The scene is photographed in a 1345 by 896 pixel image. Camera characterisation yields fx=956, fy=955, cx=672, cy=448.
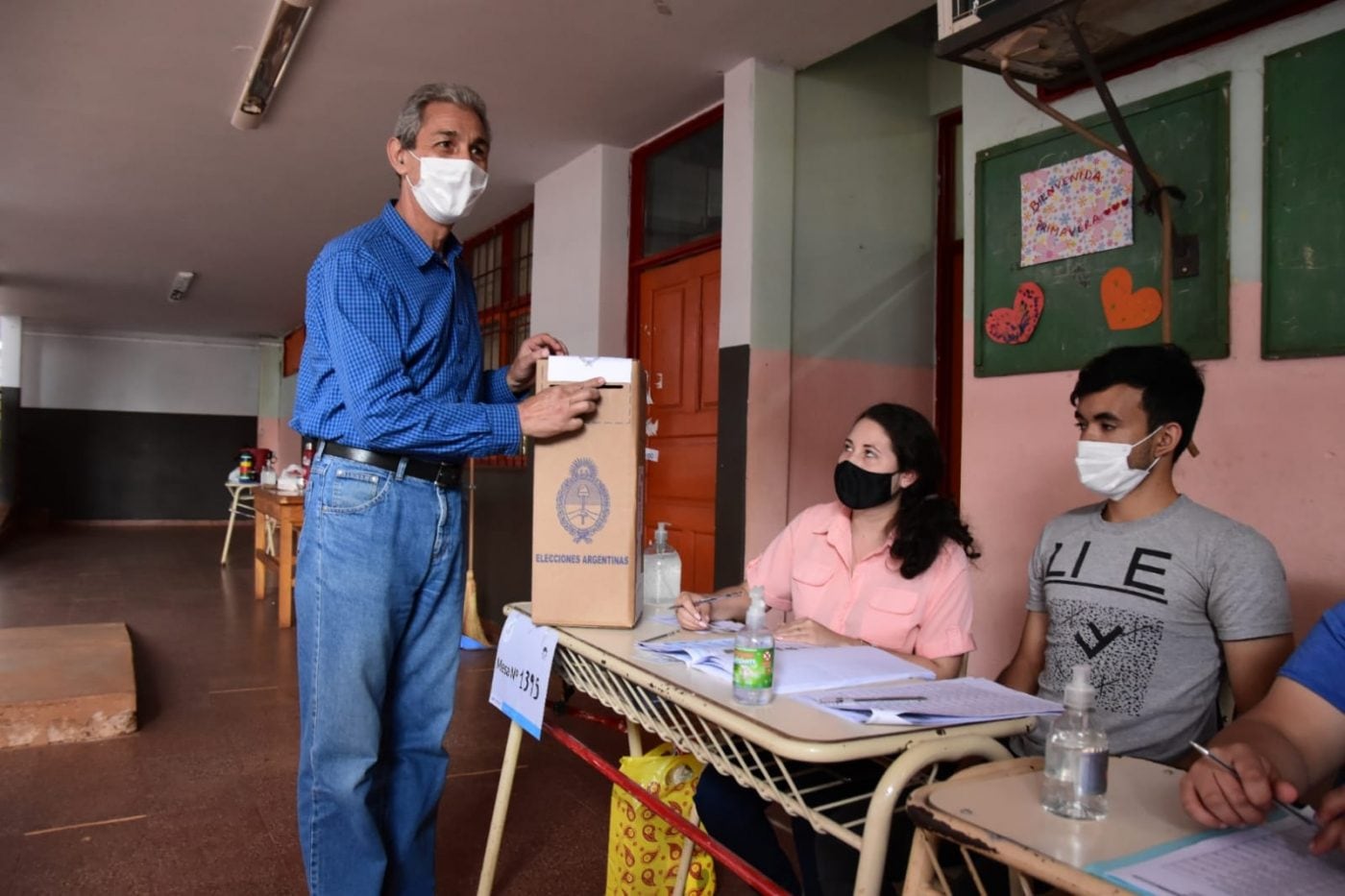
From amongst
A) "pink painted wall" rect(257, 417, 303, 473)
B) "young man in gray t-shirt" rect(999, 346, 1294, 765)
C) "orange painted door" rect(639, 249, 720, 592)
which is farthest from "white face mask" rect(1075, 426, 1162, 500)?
"pink painted wall" rect(257, 417, 303, 473)

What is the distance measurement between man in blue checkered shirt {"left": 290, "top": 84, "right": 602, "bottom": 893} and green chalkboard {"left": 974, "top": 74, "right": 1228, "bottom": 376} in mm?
1525

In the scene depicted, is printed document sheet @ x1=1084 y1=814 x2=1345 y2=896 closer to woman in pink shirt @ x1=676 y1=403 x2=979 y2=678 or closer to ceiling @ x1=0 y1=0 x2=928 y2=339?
woman in pink shirt @ x1=676 y1=403 x2=979 y2=678

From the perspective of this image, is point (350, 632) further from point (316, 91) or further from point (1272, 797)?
point (316, 91)

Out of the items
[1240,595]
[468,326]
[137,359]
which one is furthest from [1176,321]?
[137,359]

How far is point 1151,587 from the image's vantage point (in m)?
1.68

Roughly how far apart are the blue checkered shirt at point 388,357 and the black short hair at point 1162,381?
3.66 feet

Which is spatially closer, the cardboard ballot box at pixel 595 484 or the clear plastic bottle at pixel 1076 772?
the clear plastic bottle at pixel 1076 772

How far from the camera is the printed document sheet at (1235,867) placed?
2.69 feet

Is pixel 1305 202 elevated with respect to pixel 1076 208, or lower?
lower

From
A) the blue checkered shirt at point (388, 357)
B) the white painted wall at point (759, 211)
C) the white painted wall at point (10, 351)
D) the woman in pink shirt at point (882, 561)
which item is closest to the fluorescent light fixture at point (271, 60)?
the white painted wall at point (759, 211)

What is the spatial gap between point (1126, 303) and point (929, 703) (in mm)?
1627

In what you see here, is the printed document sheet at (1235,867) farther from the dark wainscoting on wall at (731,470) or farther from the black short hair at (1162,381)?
the dark wainscoting on wall at (731,470)

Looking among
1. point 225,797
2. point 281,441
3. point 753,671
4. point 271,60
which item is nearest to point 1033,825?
point 753,671

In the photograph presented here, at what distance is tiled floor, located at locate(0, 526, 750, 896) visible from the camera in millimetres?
2383
